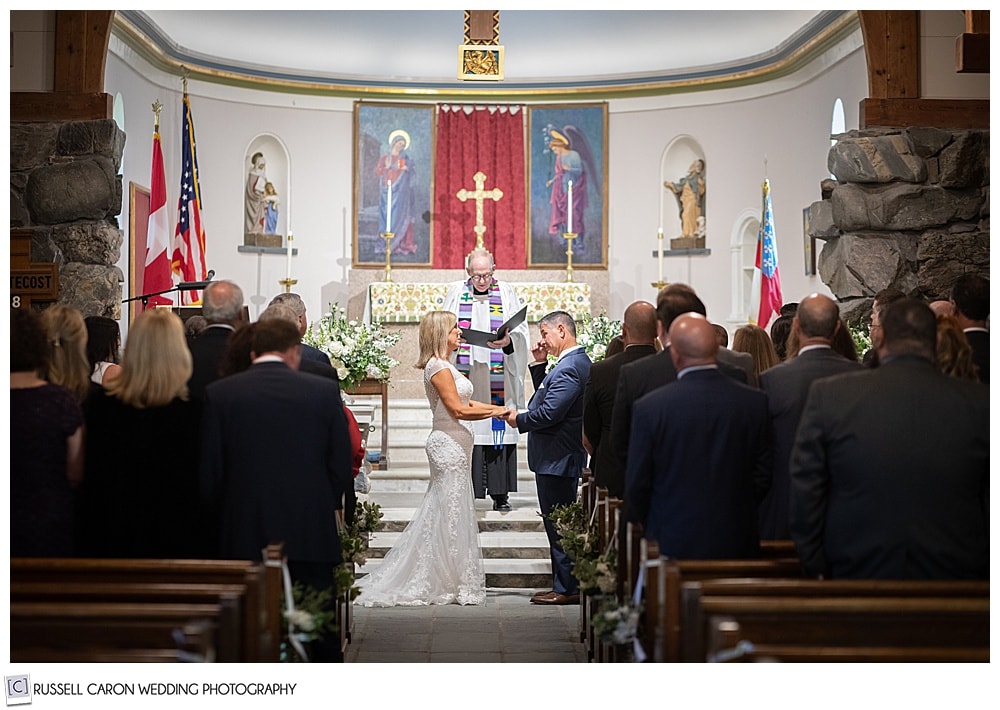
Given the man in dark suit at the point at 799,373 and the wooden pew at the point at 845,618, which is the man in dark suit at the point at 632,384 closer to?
the man in dark suit at the point at 799,373

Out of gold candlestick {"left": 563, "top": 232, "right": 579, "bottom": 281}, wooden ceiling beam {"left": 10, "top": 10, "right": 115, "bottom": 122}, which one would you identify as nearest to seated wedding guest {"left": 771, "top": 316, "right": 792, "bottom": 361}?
wooden ceiling beam {"left": 10, "top": 10, "right": 115, "bottom": 122}

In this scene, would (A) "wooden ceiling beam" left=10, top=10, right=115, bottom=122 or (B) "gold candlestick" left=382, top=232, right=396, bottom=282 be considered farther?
(B) "gold candlestick" left=382, top=232, right=396, bottom=282

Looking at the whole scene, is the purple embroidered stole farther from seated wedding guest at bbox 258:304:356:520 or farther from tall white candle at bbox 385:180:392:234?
tall white candle at bbox 385:180:392:234

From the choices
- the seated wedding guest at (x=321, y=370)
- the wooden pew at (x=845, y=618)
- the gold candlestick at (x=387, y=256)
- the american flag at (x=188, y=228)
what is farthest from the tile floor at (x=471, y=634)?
the gold candlestick at (x=387, y=256)

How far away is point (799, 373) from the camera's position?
4641 mm

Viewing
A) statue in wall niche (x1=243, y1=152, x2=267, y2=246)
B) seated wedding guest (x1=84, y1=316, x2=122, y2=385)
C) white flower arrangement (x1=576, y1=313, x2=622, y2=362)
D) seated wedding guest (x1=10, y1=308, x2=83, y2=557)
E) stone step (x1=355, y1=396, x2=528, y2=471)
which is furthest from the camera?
statue in wall niche (x1=243, y1=152, x2=267, y2=246)

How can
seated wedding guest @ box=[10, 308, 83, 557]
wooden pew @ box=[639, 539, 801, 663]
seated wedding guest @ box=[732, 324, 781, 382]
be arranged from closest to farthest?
wooden pew @ box=[639, 539, 801, 663] < seated wedding guest @ box=[10, 308, 83, 557] < seated wedding guest @ box=[732, 324, 781, 382]

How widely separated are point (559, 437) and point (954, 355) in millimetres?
2653

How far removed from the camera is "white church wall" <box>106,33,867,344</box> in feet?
39.6

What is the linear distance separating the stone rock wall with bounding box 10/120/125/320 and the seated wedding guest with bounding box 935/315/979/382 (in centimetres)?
520

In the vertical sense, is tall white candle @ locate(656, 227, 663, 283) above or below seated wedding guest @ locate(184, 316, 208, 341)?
above

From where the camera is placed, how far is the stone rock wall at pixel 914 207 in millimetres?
7562
